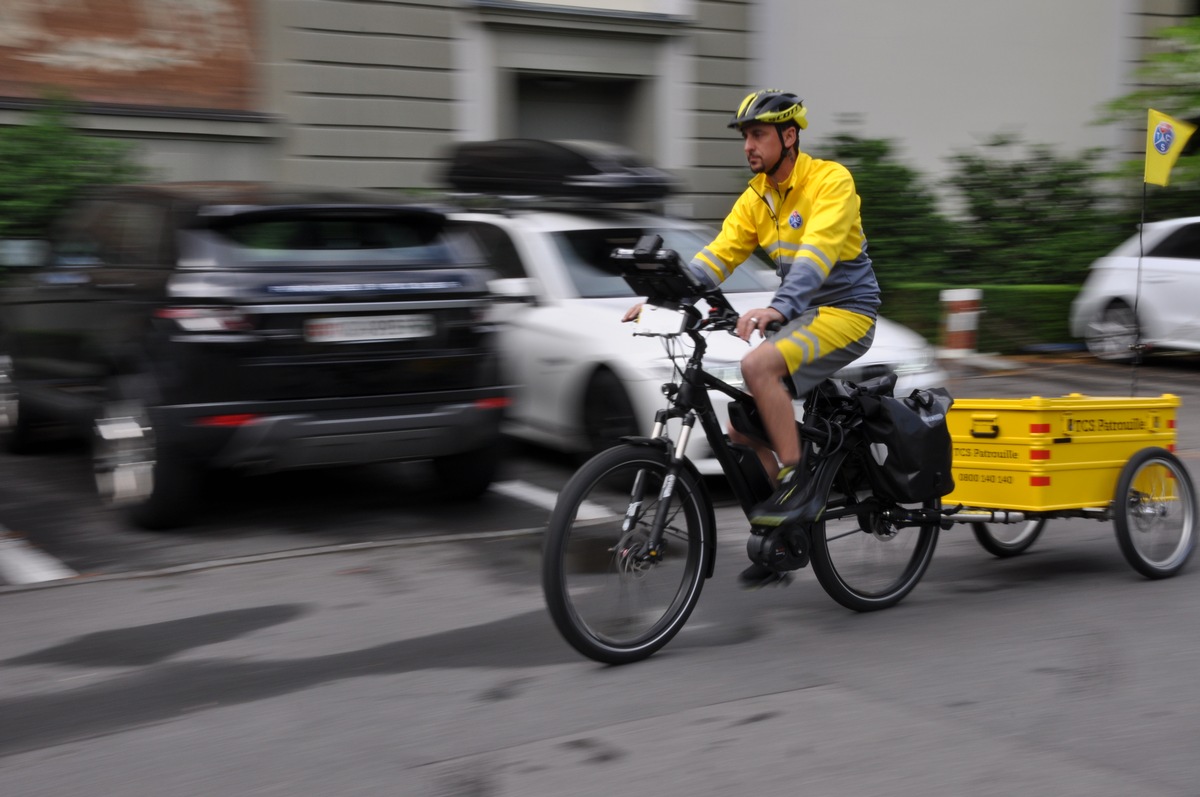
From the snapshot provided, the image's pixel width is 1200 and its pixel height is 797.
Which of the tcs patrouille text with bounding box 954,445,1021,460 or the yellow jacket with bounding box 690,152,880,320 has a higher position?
the yellow jacket with bounding box 690,152,880,320

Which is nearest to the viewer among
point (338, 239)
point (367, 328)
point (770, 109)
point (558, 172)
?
point (770, 109)

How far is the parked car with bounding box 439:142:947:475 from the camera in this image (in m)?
7.35

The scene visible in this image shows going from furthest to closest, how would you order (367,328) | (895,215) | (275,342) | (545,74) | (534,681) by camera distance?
(895,215), (545,74), (367,328), (275,342), (534,681)

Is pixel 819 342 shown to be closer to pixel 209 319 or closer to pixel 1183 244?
pixel 209 319

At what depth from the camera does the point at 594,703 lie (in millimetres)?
4180

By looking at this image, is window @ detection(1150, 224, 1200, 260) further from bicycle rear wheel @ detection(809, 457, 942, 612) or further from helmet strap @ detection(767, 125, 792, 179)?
helmet strap @ detection(767, 125, 792, 179)

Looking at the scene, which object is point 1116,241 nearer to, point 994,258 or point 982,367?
point 994,258

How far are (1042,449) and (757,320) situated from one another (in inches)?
67.1

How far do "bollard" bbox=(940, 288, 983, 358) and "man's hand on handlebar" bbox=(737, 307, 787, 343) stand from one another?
900 cm

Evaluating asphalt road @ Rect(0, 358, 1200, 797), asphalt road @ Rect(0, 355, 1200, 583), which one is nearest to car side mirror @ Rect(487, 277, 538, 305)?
asphalt road @ Rect(0, 355, 1200, 583)

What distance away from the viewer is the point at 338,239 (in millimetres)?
6562

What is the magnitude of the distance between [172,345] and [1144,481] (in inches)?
167

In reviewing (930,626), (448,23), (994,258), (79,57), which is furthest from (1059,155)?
(930,626)

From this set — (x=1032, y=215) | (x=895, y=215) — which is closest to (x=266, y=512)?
(x=895, y=215)
